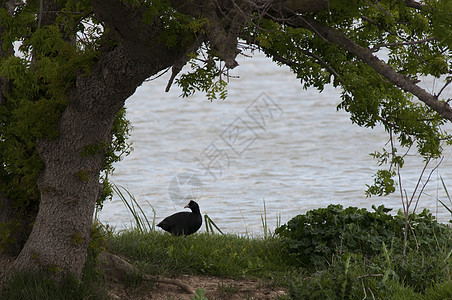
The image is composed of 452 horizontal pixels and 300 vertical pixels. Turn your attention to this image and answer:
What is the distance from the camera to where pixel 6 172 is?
22.4 feet

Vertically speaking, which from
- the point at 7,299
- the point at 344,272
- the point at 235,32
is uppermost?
the point at 235,32

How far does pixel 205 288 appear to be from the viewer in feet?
23.6

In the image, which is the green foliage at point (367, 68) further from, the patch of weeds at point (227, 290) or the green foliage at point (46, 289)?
the green foliage at point (46, 289)

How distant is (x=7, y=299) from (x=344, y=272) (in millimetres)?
3228

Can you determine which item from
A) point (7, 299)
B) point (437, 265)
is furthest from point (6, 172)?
point (437, 265)

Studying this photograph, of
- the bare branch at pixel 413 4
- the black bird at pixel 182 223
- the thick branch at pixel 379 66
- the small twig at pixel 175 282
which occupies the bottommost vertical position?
the small twig at pixel 175 282

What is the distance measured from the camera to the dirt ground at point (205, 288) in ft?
22.9

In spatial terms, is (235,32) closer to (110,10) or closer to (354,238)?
(110,10)

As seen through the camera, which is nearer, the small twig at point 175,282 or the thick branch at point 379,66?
the thick branch at point 379,66

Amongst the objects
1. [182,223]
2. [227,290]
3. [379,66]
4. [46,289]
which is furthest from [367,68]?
[46,289]

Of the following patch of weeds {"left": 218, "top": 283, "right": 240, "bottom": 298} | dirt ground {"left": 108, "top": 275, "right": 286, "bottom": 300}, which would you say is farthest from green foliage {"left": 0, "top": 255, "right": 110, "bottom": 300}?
patch of weeds {"left": 218, "top": 283, "right": 240, "bottom": 298}

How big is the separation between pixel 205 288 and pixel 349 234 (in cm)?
187

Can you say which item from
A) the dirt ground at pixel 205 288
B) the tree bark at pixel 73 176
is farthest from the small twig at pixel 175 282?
the tree bark at pixel 73 176

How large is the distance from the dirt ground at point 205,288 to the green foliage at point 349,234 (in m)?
0.81
